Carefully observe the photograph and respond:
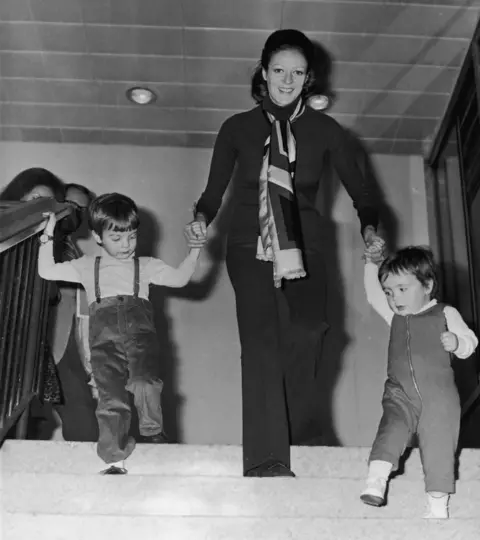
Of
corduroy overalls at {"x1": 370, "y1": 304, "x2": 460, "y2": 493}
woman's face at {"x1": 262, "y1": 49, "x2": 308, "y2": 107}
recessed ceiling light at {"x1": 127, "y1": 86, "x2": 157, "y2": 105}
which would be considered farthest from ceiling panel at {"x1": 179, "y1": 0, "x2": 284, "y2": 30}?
corduroy overalls at {"x1": 370, "y1": 304, "x2": 460, "y2": 493}

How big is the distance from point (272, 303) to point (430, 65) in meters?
2.51

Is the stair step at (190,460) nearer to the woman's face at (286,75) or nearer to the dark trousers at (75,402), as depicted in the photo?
the dark trousers at (75,402)

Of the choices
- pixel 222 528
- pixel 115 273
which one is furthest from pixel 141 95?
pixel 222 528

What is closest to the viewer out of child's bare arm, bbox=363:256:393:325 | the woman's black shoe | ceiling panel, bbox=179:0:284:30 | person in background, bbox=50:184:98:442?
the woman's black shoe

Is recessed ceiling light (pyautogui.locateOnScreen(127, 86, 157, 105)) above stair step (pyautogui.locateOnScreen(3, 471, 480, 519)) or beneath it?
above

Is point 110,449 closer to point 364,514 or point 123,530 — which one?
point 123,530

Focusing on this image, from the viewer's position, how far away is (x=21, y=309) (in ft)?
11.8

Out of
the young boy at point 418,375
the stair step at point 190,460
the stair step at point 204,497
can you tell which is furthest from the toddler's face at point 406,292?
the stair step at point 204,497

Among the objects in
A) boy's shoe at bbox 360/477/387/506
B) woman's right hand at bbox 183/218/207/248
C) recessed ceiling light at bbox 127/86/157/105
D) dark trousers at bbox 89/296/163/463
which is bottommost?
boy's shoe at bbox 360/477/387/506

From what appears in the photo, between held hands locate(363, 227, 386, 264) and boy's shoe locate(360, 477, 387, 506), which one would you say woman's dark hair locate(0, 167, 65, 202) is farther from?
boy's shoe locate(360, 477, 387, 506)

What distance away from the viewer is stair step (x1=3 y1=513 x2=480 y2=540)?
274 centimetres

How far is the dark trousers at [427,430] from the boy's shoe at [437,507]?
35mm

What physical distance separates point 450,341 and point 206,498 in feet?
3.12

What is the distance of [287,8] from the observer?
4.88 metres
